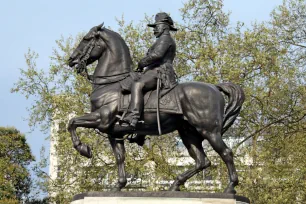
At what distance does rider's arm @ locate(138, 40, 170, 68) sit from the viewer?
12.4 metres

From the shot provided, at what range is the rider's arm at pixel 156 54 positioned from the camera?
40.6 feet

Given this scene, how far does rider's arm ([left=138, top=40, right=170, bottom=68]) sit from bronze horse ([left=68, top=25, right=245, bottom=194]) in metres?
0.39

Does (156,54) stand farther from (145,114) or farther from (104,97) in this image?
(104,97)

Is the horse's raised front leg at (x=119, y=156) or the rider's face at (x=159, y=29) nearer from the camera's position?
the horse's raised front leg at (x=119, y=156)

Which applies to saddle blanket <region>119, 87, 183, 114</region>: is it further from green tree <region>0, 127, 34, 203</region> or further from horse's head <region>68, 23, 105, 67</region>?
green tree <region>0, 127, 34, 203</region>

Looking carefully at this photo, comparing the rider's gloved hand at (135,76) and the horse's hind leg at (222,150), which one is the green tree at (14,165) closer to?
the rider's gloved hand at (135,76)

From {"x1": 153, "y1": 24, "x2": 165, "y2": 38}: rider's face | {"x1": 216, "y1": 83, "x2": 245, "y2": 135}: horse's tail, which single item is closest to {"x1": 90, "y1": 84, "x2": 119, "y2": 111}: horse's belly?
{"x1": 153, "y1": 24, "x2": 165, "y2": 38}: rider's face

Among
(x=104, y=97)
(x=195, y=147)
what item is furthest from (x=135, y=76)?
(x=195, y=147)

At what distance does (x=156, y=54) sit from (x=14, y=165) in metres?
20.0

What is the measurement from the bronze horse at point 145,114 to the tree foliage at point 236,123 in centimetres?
982

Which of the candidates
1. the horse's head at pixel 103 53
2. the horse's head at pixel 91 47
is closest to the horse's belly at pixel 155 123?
the horse's head at pixel 103 53

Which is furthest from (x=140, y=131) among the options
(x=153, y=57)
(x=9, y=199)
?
(x=9, y=199)

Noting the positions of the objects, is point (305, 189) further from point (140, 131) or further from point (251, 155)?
point (140, 131)

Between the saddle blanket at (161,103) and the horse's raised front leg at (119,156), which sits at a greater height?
the saddle blanket at (161,103)
